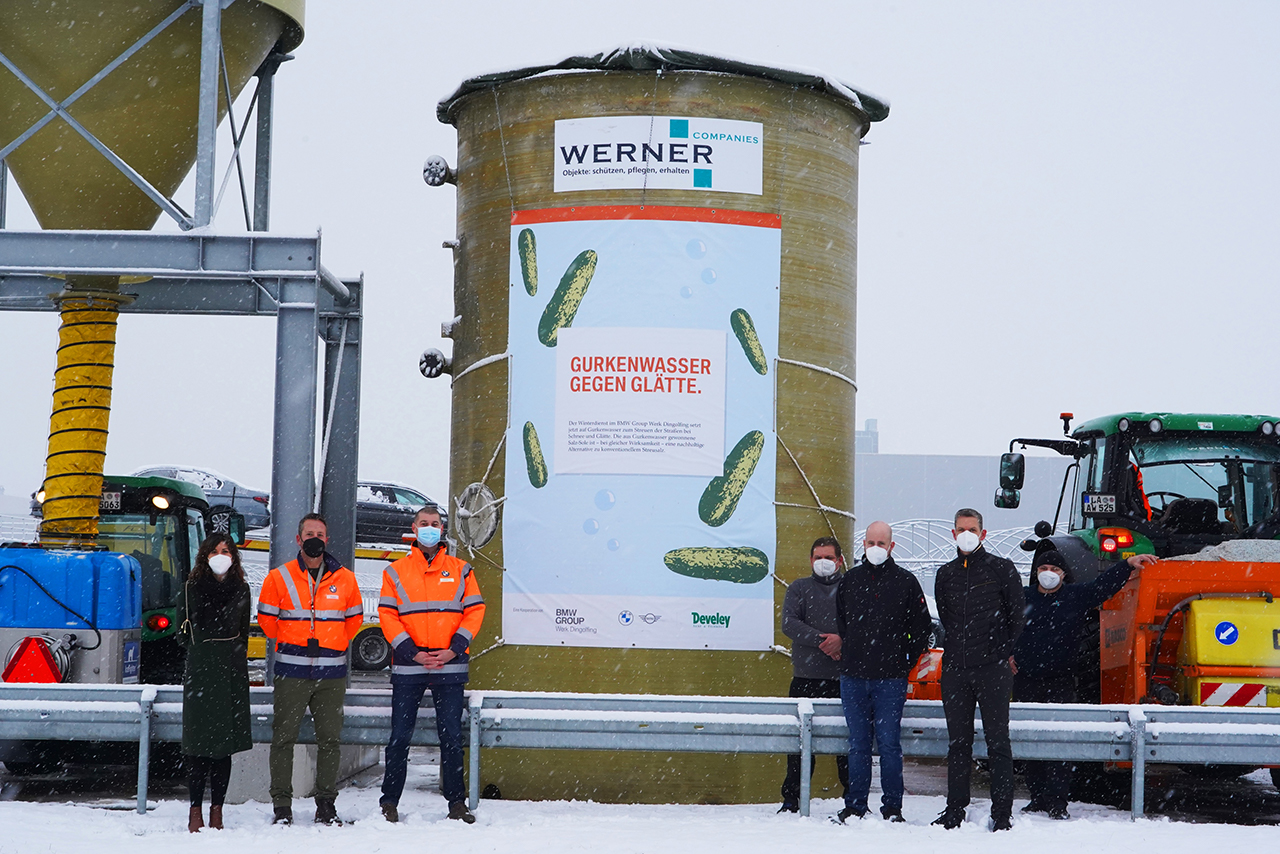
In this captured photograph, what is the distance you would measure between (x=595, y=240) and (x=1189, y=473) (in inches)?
231

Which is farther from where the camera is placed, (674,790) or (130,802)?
(674,790)

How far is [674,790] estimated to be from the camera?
389 inches

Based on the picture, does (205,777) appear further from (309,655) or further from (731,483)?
(731,483)

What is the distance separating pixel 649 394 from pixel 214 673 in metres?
3.72

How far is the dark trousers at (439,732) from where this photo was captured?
811 cm

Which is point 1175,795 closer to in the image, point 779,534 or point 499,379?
point 779,534

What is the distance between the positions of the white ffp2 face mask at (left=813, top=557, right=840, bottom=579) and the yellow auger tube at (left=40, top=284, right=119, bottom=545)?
254 inches

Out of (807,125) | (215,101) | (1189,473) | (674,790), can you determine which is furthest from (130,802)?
(1189,473)

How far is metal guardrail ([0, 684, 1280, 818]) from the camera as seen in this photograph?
8.24 metres

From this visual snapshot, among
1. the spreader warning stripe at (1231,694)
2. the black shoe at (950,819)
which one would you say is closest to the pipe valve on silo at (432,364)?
the black shoe at (950,819)

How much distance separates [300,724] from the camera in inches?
326

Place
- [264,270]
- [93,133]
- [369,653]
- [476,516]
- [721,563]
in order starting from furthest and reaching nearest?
[369,653] → [93,133] → [476,516] → [721,563] → [264,270]

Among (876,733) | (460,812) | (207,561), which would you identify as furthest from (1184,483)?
(207,561)

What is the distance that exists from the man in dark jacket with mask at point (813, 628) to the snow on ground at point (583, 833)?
780 mm
